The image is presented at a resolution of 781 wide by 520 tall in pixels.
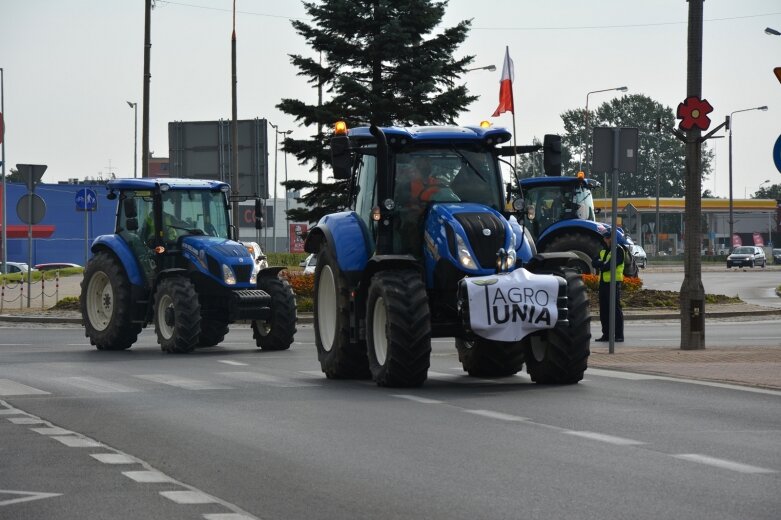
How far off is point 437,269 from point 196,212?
10249mm

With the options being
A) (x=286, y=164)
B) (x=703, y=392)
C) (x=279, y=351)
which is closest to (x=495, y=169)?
(x=703, y=392)

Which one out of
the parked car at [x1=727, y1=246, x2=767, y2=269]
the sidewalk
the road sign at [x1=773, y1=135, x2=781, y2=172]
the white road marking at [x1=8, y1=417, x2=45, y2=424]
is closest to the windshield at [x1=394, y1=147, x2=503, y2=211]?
the sidewalk

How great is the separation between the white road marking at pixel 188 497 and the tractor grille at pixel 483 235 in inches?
296

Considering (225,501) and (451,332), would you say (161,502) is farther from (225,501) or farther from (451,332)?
(451,332)

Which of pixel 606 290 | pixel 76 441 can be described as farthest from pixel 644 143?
pixel 76 441

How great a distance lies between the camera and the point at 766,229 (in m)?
Result: 137

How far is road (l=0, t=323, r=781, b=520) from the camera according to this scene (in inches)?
333

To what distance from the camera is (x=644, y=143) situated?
16400 centimetres

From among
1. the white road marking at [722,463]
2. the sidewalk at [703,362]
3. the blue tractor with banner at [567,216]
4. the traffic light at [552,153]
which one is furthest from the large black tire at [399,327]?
the blue tractor with banner at [567,216]

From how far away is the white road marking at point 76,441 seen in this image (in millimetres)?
11453

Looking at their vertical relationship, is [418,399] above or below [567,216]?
below

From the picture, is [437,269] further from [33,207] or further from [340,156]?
[33,207]

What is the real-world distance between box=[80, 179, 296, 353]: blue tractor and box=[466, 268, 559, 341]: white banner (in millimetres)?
8757

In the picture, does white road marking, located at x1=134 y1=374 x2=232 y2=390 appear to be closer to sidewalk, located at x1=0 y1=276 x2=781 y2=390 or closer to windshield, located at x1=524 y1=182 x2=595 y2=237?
sidewalk, located at x1=0 y1=276 x2=781 y2=390
